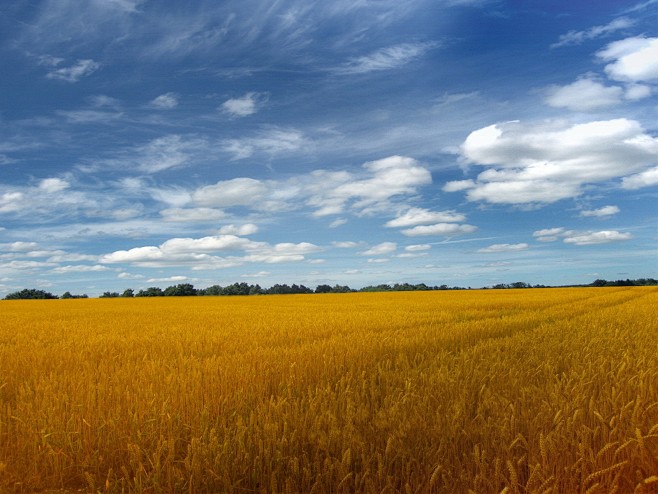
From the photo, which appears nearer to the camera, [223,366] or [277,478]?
[277,478]

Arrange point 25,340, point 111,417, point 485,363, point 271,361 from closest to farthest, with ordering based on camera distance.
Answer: point 111,417, point 485,363, point 271,361, point 25,340

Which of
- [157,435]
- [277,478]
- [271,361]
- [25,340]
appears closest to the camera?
[277,478]

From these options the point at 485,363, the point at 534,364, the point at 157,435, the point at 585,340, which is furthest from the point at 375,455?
the point at 585,340

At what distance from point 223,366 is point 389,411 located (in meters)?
3.31

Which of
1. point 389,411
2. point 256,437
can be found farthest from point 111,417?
point 389,411

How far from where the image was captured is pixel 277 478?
3.18 meters

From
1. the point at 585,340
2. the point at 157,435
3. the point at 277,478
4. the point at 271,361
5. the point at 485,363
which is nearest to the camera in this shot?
the point at 277,478

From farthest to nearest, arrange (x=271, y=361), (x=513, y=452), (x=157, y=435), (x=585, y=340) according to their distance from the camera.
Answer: (x=585, y=340) < (x=271, y=361) < (x=157, y=435) < (x=513, y=452)

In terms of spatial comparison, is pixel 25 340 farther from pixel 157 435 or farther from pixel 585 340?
pixel 585 340

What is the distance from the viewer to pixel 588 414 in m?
4.08

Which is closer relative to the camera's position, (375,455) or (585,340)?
(375,455)

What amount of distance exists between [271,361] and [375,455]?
4068mm

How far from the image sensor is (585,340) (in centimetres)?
880

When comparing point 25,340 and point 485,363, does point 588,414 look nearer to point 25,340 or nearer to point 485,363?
point 485,363
